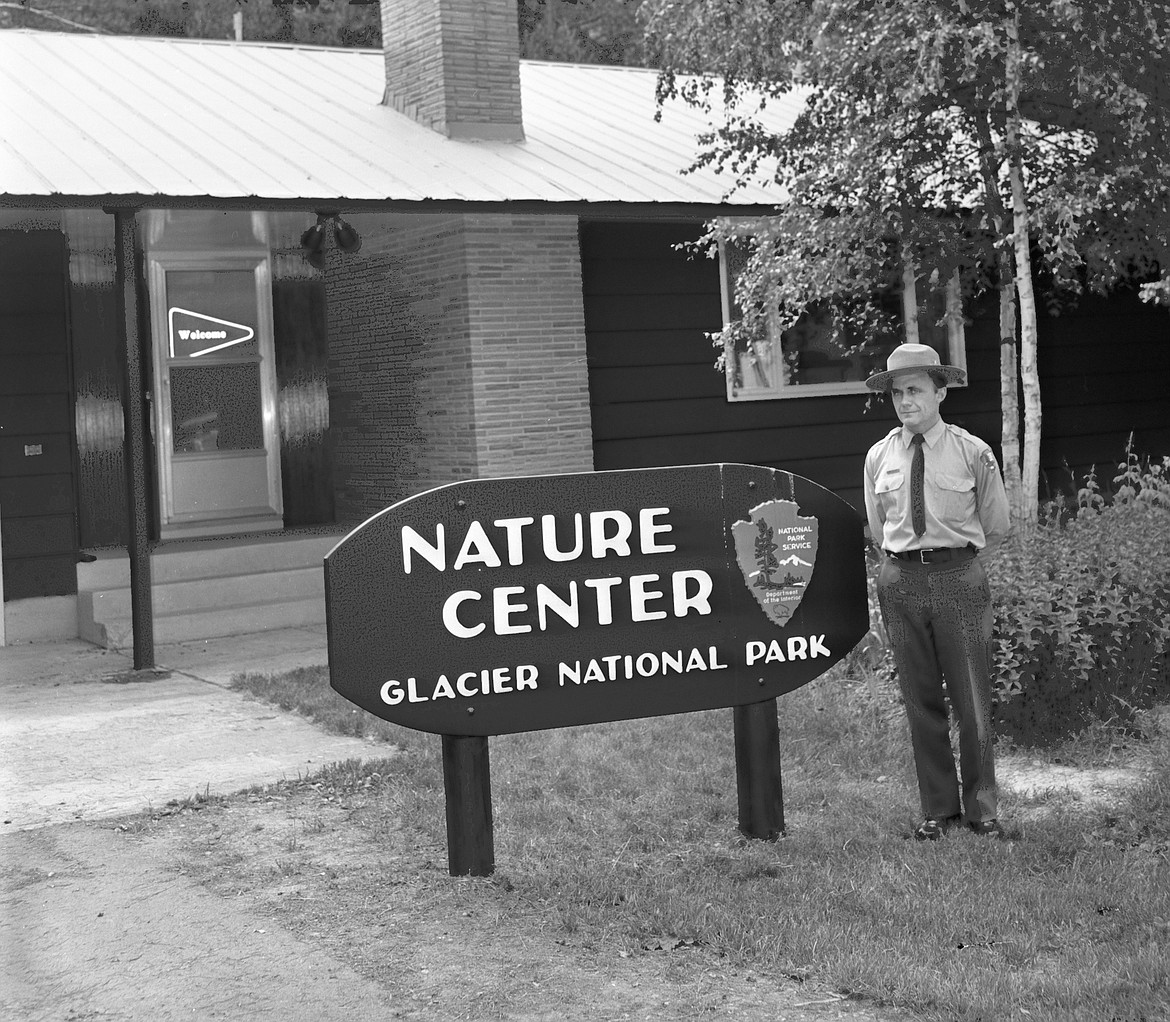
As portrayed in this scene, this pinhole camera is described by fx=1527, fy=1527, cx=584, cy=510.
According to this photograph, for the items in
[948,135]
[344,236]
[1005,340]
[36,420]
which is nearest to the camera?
[948,135]

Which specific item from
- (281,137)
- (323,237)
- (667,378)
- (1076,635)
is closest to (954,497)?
(1076,635)

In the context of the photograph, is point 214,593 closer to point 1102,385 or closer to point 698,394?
point 698,394

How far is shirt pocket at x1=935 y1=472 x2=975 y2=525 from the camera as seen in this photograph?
211 inches

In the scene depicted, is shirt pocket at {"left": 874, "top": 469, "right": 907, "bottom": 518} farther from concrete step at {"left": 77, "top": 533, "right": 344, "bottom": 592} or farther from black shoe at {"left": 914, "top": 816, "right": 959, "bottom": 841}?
concrete step at {"left": 77, "top": 533, "right": 344, "bottom": 592}

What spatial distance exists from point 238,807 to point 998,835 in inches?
119

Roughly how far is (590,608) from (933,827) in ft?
4.88

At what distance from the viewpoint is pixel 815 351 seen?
14352 mm

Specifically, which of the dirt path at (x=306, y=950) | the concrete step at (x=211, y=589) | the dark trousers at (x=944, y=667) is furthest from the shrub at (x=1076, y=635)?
the concrete step at (x=211, y=589)

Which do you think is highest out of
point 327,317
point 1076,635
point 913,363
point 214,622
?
point 327,317

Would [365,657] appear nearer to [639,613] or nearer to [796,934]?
[639,613]

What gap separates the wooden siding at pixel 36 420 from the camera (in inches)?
452

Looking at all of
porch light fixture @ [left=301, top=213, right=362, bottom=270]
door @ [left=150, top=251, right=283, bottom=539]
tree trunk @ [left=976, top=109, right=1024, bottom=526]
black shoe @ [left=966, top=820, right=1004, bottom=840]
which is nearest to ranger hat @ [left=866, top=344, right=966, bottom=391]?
black shoe @ [left=966, top=820, right=1004, bottom=840]

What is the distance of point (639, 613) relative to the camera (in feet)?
17.6

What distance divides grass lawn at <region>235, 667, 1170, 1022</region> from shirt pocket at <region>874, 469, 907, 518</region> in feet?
3.90
